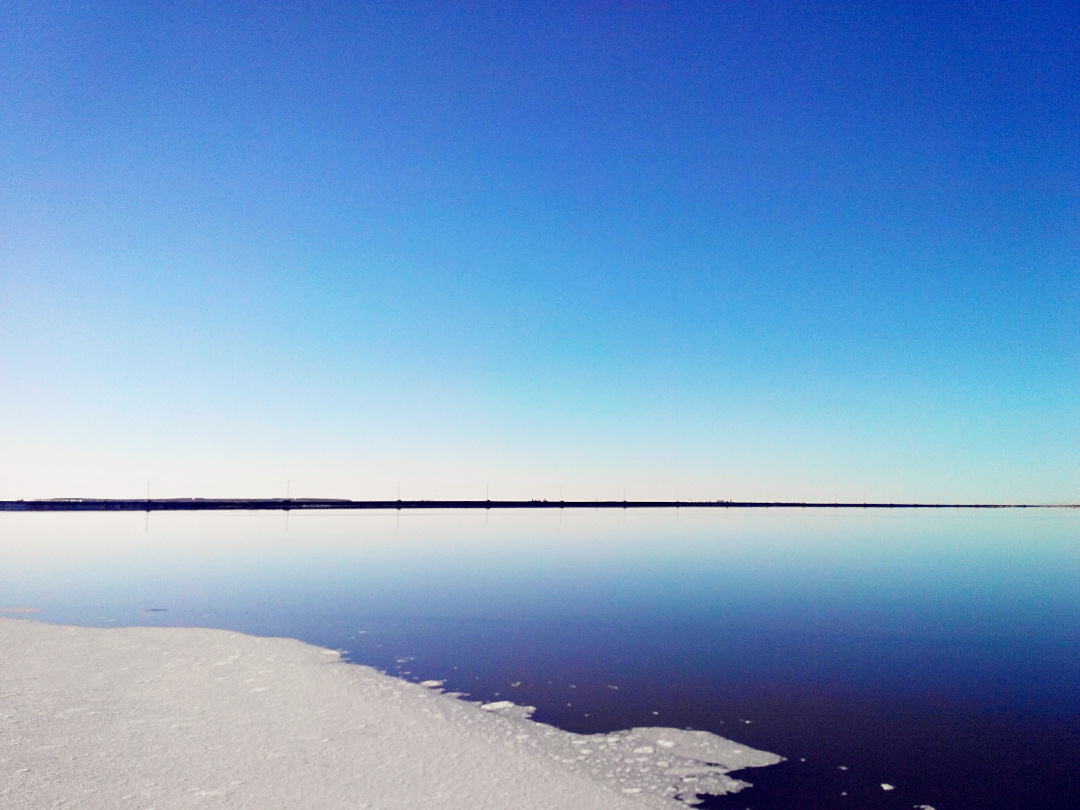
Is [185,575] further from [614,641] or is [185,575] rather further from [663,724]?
[663,724]

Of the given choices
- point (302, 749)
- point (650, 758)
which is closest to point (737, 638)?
point (650, 758)

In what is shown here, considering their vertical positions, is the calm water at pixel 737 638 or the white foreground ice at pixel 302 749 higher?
the white foreground ice at pixel 302 749

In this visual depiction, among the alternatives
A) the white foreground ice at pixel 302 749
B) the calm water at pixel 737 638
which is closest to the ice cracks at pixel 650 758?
the white foreground ice at pixel 302 749

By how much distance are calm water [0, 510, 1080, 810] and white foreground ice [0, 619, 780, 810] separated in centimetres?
85

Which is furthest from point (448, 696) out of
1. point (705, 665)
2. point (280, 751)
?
point (705, 665)

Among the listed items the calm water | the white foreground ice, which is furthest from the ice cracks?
the calm water

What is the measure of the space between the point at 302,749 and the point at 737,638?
10.3 metres

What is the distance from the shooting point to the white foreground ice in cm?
676

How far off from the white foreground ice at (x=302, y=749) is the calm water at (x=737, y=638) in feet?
2.78

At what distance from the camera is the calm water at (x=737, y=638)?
27.7 feet

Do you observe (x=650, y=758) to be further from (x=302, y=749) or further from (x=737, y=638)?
(x=737, y=638)

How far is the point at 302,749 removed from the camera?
799cm

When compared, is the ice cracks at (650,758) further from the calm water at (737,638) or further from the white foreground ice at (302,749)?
the calm water at (737,638)

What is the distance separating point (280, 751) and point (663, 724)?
519cm
